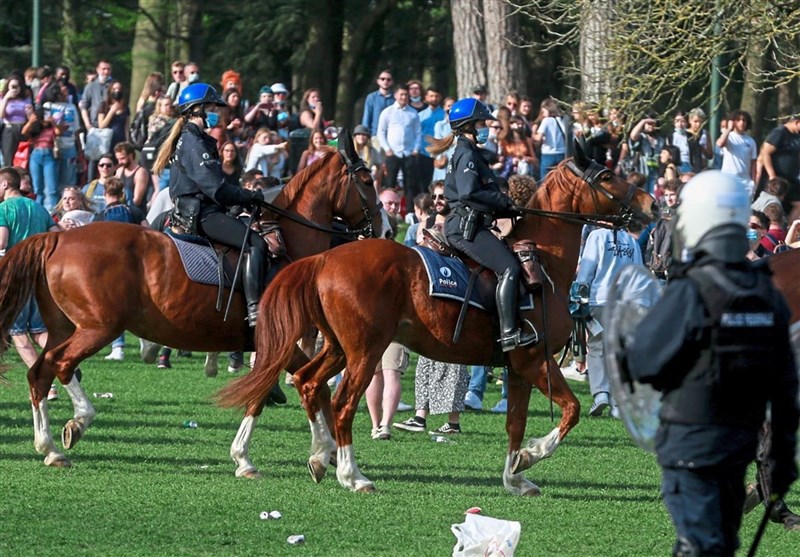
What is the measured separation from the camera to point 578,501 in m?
10.7

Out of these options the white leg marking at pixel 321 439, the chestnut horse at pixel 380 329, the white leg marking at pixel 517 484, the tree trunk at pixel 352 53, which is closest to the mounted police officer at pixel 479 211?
the chestnut horse at pixel 380 329

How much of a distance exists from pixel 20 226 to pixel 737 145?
43.3 ft

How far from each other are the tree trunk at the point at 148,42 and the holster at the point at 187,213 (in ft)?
82.7

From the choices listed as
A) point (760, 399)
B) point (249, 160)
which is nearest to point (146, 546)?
point (760, 399)

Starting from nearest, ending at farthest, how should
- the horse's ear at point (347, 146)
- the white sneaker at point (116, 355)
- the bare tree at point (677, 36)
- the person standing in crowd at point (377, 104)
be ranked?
the horse's ear at point (347, 146), the bare tree at point (677, 36), the white sneaker at point (116, 355), the person standing in crowd at point (377, 104)

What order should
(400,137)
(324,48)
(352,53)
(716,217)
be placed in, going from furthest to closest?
(352,53)
(324,48)
(400,137)
(716,217)

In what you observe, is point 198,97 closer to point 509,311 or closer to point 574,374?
point 509,311

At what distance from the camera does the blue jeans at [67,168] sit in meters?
24.8

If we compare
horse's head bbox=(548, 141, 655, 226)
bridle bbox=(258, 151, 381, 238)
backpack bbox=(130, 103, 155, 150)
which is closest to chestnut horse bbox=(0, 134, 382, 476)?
bridle bbox=(258, 151, 381, 238)

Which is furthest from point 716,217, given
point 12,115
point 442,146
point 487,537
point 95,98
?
point 95,98

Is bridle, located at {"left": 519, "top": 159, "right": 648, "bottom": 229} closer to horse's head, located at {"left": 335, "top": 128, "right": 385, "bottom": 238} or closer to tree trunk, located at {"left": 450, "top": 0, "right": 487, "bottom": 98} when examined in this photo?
horse's head, located at {"left": 335, "top": 128, "right": 385, "bottom": 238}

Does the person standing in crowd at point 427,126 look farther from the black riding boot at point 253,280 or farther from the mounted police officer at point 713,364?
the mounted police officer at point 713,364

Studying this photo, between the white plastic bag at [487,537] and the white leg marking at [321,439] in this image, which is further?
the white leg marking at [321,439]

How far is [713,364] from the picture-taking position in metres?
5.75
